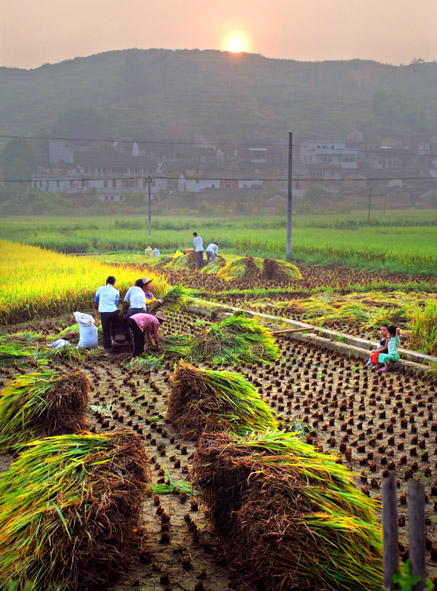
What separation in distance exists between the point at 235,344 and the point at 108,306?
2.06 metres

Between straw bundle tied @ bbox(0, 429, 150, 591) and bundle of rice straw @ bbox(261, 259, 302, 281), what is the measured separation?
14850 mm

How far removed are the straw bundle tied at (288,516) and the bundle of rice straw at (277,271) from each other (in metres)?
14.8

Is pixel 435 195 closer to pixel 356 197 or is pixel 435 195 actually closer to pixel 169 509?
pixel 356 197

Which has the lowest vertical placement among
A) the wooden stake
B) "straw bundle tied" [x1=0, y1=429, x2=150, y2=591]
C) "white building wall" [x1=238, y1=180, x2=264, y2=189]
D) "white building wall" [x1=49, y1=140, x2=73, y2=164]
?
"straw bundle tied" [x1=0, y1=429, x2=150, y2=591]

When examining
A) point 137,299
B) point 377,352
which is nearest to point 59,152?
point 137,299

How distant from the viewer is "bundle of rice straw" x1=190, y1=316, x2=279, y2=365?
9520 millimetres

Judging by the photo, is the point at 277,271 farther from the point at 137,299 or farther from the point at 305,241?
the point at 305,241

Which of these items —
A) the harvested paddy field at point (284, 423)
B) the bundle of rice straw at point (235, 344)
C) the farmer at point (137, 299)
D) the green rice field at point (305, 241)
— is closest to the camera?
the harvested paddy field at point (284, 423)

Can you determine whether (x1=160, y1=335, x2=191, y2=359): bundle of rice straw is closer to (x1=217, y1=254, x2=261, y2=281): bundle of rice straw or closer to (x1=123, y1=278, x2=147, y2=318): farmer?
(x1=123, y1=278, x2=147, y2=318): farmer

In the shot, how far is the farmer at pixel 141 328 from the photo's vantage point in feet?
30.8

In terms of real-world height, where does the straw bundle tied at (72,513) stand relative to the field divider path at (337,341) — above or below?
above

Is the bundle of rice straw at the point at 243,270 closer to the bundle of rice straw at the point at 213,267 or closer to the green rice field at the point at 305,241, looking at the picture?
the bundle of rice straw at the point at 213,267

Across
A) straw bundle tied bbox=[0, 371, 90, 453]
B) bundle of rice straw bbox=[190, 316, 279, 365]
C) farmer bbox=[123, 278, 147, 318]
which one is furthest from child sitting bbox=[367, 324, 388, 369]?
straw bundle tied bbox=[0, 371, 90, 453]

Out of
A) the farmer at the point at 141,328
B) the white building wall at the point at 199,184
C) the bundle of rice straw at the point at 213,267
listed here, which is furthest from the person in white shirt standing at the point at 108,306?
the white building wall at the point at 199,184
